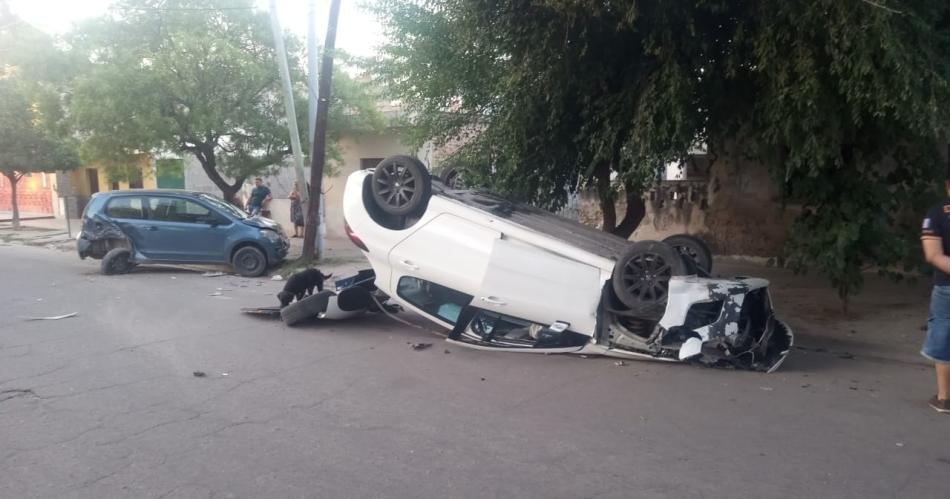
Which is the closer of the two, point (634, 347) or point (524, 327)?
point (634, 347)

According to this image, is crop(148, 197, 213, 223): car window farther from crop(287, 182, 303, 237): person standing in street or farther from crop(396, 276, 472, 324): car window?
crop(396, 276, 472, 324): car window

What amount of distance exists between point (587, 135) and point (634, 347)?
3359 mm

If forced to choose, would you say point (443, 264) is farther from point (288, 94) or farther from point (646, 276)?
point (288, 94)

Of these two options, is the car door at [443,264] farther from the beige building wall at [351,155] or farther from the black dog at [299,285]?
the beige building wall at [351,155]

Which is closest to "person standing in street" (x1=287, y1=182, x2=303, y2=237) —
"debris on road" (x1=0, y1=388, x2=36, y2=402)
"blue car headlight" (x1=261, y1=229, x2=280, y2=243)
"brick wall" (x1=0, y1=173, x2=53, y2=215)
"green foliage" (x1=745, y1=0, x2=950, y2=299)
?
"blue car headlight" (x1=261, y1=229, x2=280, y2=243)

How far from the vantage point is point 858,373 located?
6582 millimetres

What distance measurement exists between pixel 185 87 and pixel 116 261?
3772 millimetres

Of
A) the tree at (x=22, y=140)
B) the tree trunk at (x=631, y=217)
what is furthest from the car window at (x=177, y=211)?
the tree at (x=22, y=140)

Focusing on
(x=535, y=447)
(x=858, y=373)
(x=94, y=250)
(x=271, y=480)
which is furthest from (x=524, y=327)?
(x=94, y=250)

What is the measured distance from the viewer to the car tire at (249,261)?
13578 mm

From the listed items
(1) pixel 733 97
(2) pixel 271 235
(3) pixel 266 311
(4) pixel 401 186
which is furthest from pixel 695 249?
(2) pixel 271 235

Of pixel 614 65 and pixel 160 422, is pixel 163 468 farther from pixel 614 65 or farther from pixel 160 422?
pixel 614 65

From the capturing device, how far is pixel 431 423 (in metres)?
5.29

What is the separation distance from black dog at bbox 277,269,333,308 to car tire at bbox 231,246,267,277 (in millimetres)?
4624
